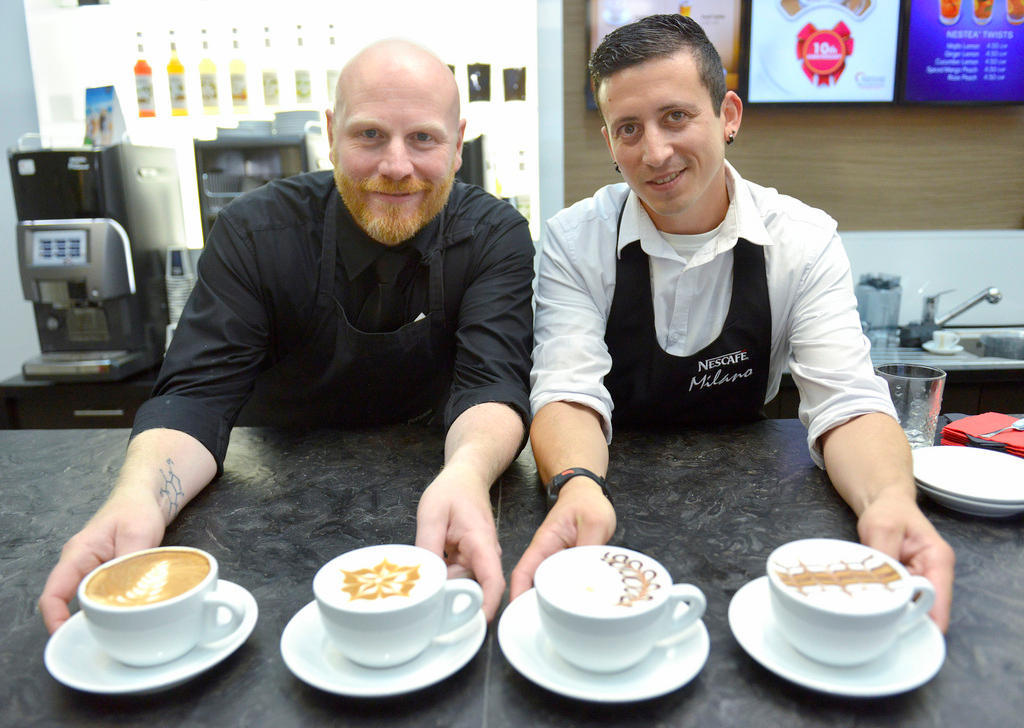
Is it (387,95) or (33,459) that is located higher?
(387,95)

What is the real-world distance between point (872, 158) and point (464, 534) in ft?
9.71

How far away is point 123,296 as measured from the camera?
280cm

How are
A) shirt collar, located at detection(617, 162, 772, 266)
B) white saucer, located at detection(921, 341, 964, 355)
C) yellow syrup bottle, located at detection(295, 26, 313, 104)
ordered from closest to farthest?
shirt collar, located at detection(617, 162, 772, 266) < white saucer, located at detection(921, 341, 964, 355) < yellow syrup bottle, located at detection(295, 26, 313, 104)

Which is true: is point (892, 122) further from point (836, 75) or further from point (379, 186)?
point (379, 186)

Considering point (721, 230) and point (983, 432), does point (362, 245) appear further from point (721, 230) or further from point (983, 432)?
point (983, 432)

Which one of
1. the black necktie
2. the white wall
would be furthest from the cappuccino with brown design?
the white wall

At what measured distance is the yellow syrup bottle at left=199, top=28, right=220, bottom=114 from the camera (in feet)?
10.3

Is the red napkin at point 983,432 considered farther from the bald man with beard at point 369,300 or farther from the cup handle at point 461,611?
the cup handle at point 461,611

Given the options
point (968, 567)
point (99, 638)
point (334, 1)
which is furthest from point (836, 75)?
point (99, 638)

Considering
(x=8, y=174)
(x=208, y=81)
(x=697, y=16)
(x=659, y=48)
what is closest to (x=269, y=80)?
(x=208, y=81)

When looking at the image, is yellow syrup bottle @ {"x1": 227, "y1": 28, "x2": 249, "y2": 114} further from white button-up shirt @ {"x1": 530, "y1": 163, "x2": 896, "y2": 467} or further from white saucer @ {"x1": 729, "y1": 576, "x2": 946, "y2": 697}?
white saucer @ {"x1": 729, "y1": 576, "x2": 946, "y2": 697}

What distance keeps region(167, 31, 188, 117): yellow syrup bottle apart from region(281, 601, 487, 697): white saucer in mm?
2928

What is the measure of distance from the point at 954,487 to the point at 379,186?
1.13m

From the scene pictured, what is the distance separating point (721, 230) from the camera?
64.6 inches
